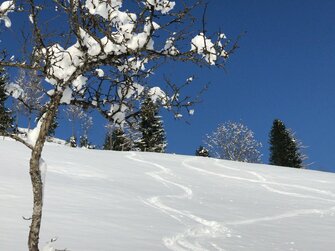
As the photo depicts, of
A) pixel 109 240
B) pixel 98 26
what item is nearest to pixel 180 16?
pixel 98 26

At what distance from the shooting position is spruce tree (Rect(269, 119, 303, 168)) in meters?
41.7

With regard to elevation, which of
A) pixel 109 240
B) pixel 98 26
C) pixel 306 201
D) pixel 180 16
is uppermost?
pixel 180 16

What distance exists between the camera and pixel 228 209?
11.4 meters

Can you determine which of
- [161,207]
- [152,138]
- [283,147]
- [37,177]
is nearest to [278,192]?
[161,207]

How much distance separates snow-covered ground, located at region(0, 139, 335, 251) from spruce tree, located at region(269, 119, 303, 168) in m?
22.6

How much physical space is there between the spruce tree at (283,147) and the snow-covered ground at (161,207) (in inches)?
890

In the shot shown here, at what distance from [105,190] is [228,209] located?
11.1 ft

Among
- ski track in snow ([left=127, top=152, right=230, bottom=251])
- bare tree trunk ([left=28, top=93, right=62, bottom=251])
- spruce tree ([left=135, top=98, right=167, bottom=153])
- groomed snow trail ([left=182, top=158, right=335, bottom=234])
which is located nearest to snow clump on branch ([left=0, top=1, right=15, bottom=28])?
bare tree trunk ([left=28, top=93, right=62, bottom=251])

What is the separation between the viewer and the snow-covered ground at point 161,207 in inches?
275

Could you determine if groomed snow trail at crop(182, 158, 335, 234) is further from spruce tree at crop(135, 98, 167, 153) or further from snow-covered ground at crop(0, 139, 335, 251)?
spruce tree at crop(135, 98, 167, 153)

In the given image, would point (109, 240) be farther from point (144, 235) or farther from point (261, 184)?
point (261, 184)

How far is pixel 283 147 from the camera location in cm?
4194

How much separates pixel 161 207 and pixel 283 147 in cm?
3341

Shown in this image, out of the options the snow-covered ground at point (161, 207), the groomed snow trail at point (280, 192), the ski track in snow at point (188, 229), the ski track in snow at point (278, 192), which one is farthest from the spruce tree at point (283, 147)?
the ski track in snow at point (188, 229)
